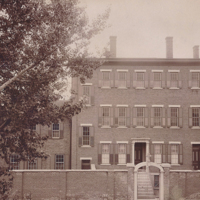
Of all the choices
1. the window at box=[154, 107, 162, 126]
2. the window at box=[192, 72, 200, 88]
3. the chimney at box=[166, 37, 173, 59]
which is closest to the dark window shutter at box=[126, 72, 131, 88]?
the window at box=[154, 107, 162, 126]

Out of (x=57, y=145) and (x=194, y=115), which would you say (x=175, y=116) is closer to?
(x=194, y=115)

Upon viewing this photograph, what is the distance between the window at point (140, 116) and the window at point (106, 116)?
1.97 m

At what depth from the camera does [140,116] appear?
26.9 meters

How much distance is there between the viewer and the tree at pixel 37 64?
1152 cm

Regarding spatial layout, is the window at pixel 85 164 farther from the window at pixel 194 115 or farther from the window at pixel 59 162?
the window at pixel 194 115

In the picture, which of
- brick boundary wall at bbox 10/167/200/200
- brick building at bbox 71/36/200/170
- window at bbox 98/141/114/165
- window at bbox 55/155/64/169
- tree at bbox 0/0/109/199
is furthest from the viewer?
window at bbox 55/155/64/169

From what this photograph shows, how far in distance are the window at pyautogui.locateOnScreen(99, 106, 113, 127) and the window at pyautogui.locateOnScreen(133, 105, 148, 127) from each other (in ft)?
6.46

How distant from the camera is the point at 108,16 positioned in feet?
40.0

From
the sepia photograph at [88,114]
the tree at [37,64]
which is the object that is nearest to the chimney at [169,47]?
the sepia photograph at [88,114]

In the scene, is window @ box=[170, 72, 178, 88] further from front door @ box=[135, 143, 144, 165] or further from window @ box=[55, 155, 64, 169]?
window @ box=[55, 155, 64, 169]

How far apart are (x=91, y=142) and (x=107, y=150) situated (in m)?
1.47

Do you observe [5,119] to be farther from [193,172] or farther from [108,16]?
[193,172]

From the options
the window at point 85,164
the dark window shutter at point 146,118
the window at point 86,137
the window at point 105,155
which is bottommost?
the window at point 85,164

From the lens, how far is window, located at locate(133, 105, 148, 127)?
88.0 feet
